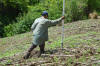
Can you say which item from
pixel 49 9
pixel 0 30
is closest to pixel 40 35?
pixel 49 9

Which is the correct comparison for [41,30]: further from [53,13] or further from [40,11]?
[40,11]

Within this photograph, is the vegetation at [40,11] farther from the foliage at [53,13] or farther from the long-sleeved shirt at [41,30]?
the long-sleeved shirt at [41,30]

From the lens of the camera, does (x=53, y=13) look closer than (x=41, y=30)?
No

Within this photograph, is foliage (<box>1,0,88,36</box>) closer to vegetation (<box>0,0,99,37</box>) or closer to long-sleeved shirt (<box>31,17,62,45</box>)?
vegetation (<box>0,0,99,37</box>)

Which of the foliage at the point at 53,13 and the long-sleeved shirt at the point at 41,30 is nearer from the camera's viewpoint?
the long-sleeved shirt at the point at 41,30

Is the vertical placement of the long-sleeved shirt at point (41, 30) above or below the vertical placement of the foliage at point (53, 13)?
above

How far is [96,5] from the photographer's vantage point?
81.5 ft

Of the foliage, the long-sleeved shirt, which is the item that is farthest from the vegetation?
the long-sleeved shirt

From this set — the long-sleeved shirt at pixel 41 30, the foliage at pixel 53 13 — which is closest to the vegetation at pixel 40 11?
the foliage at pixel 53 13

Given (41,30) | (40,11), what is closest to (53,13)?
(40,11)

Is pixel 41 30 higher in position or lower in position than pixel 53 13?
higher

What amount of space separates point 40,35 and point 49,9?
48.6 ft

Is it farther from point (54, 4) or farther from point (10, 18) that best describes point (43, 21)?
point (10, 18)

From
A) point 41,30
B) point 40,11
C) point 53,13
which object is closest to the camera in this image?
point 41,30
